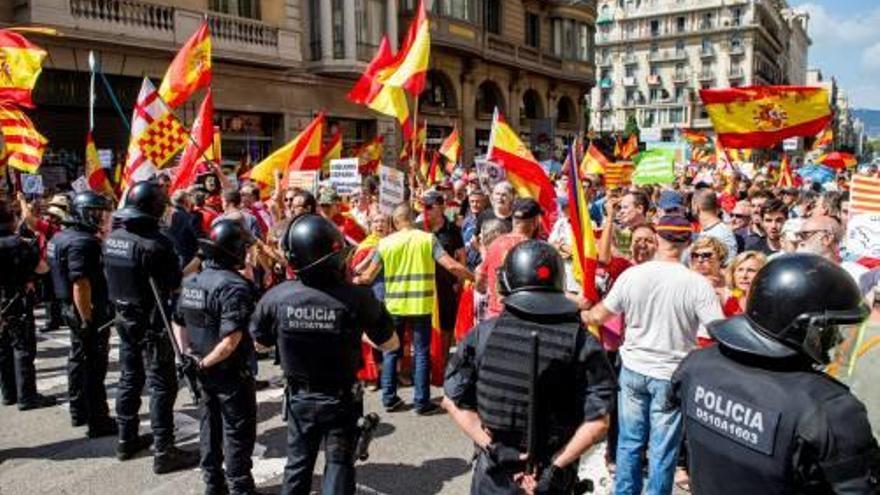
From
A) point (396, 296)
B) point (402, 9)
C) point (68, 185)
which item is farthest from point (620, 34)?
point (396, 296)

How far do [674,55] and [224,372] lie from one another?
96463mm

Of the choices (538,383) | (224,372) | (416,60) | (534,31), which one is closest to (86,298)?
(224,372)

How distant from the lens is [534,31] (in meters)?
34.3

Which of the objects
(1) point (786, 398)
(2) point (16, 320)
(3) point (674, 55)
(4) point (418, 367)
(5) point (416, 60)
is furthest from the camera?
(3) point (674, 55)

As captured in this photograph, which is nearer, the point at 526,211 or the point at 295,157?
the point at 526,211

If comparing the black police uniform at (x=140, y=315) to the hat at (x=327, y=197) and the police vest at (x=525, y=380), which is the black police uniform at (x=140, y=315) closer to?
the hat at (x=327, y=197)

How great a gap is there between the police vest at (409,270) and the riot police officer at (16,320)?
311 cm

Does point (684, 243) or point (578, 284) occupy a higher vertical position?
point (684, 243)

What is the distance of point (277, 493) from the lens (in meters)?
4.43

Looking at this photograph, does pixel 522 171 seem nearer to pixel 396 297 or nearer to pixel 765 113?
pixel 396 297

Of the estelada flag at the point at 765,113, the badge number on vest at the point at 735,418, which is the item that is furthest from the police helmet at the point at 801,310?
the estelada flag at the point at 765,113

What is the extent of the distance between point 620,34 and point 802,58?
70.5 m

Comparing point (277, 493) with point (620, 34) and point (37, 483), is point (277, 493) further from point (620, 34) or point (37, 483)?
point (620, 34)

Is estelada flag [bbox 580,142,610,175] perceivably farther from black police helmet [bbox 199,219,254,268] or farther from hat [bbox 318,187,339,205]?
black police helmet [bbox 199,219,254,268]
